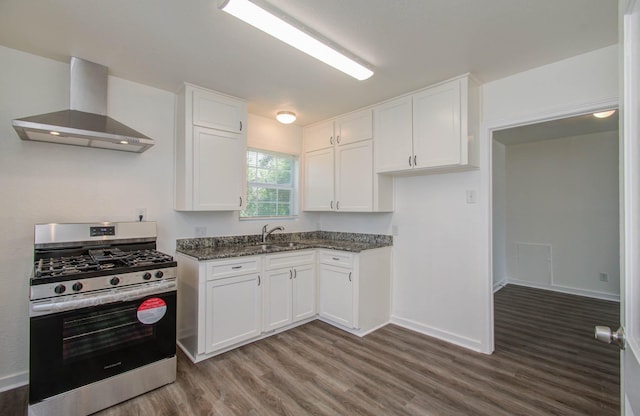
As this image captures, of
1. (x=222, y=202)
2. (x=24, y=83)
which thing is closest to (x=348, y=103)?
(x=222, y=202)

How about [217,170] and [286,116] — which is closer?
[217,170]

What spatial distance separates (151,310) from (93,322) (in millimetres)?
327

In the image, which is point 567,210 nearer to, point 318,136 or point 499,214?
point 499,214

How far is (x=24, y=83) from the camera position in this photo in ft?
7.36

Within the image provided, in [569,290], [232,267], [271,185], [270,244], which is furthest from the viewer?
[569,290]

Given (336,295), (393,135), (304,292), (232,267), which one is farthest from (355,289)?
(393,135)

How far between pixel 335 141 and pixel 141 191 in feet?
7.20

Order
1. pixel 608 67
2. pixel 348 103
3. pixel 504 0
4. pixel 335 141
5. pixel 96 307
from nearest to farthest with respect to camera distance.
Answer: pixel 504 0 → pixel 96 307 → pixel 608 67 → pixel 348 103 → pixel 335 141

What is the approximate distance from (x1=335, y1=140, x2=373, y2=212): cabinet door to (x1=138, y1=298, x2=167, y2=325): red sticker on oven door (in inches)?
85.0

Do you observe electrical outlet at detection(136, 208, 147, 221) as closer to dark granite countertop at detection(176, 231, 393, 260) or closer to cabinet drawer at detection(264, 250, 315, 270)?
dark granite countertop at detection(176, 231, 393, 260)

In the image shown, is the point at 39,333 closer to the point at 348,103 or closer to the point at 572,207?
the point at 348,103

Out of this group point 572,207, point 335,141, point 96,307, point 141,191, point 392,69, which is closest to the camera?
point 96,307

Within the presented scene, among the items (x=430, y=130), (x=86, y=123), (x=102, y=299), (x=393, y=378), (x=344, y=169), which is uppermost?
(x=430, y=130)

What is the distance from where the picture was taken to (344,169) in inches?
141
